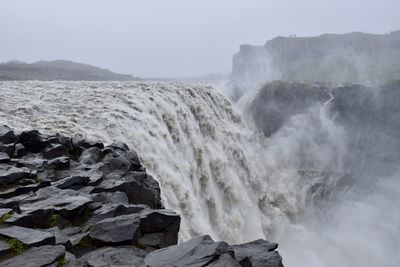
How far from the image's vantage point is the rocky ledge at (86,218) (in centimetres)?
694

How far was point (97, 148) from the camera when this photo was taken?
48.9 feet

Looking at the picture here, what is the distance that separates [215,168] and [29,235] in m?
21.3

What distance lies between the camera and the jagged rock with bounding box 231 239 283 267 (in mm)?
7031

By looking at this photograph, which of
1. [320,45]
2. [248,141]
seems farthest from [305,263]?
[320,45]

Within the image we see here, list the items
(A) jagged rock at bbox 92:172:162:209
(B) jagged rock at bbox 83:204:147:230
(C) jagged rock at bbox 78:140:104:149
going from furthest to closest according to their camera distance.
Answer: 1. (C) jagged rock at bbox 78:140:104:149
2. (A) jagged rock at bbox 92:172:162:209
3. (B) jagged rock at bbox 83:204:147:230

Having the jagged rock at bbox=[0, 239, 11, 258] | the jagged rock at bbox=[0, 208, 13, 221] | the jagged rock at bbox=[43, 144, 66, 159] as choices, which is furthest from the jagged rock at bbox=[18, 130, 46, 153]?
the jagged rock at bbox=[0, 239, 11, 258]

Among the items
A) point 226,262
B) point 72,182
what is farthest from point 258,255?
point 72,182

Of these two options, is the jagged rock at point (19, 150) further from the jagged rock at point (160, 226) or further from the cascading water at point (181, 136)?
the jagged rock at point (160, 226)

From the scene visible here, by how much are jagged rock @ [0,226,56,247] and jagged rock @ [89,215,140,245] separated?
87 cm

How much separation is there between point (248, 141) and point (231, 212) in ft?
43.7

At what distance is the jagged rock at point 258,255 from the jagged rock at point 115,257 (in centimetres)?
184

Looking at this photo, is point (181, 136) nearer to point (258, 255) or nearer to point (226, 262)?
point (258, 255)

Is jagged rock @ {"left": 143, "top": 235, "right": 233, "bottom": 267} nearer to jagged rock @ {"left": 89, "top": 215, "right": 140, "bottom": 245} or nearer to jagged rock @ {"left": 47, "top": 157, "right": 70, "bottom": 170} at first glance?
jagged rock @ {"left": 89, "top": 215, "right": 140, "bottom": 245}

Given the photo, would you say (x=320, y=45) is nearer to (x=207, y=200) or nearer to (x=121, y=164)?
(x=207, y=200)
